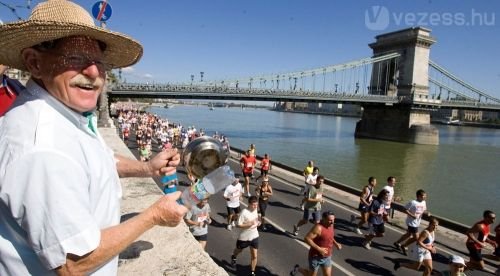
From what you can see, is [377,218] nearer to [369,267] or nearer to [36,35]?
[369,267]

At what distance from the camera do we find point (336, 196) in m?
12.8

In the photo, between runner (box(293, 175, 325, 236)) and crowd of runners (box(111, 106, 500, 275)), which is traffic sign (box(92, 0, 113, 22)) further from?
runner (box(293, 175, 325, 236))

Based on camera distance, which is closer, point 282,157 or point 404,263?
point 404,263

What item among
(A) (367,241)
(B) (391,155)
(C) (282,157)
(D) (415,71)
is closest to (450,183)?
(C) (282,157)

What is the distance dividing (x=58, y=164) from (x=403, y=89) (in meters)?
68.9

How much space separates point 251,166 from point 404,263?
671 centimetres

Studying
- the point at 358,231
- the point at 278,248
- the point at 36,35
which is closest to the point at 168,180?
the point at 36,35

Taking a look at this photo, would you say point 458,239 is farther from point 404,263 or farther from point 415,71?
point 415,71

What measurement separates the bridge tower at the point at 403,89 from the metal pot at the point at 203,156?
53.7 meters

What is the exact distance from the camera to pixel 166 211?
132 centimetres

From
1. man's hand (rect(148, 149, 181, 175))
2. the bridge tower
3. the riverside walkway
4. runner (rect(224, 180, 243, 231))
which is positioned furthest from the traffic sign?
A: the bridge tower

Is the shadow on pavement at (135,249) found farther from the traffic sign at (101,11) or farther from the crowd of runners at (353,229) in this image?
the traffic sign at (101,11)

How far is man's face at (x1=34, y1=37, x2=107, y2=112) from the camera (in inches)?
48.4

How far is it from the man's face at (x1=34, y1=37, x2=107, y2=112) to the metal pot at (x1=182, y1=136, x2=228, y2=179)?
1.97 feet
